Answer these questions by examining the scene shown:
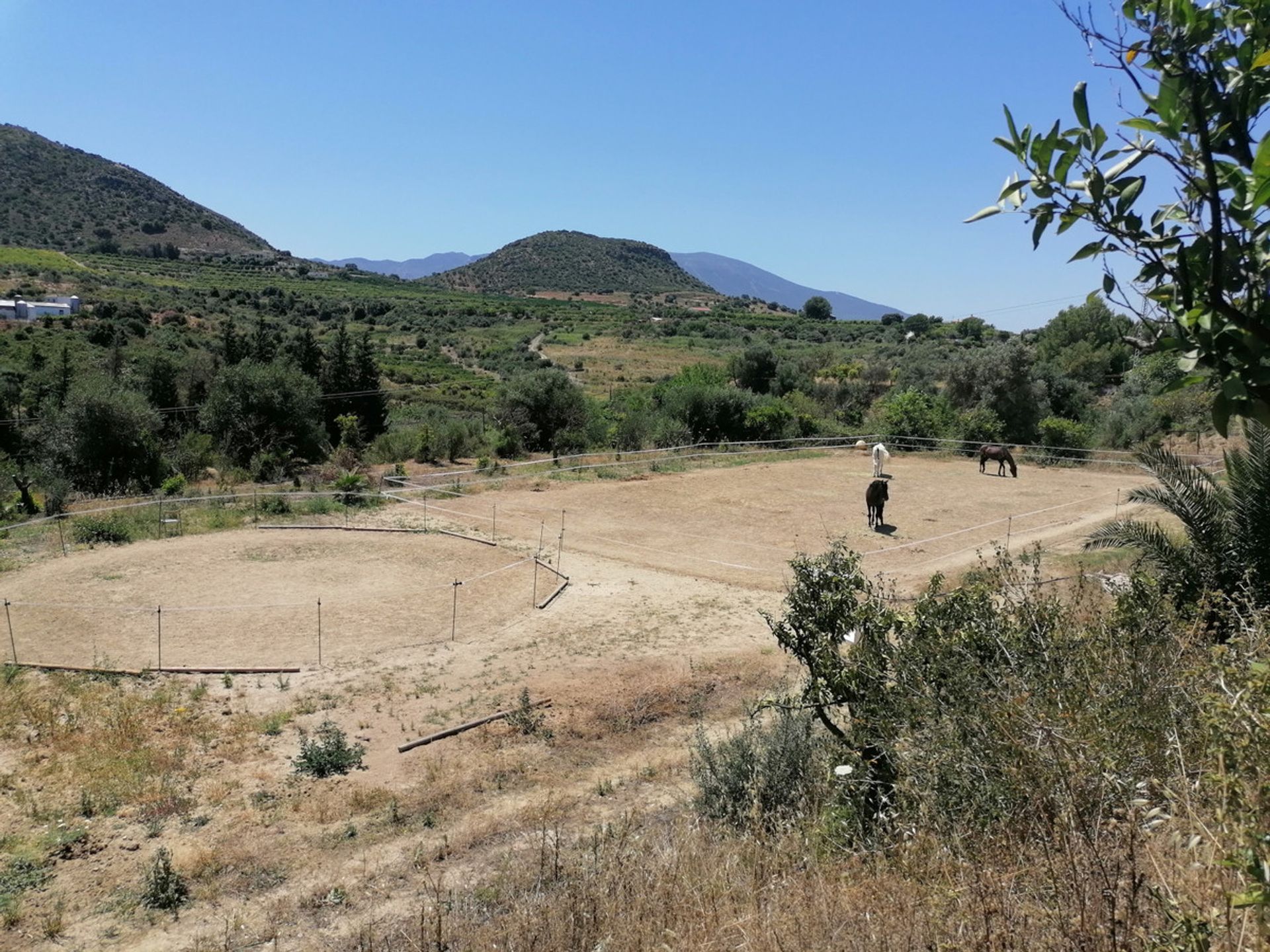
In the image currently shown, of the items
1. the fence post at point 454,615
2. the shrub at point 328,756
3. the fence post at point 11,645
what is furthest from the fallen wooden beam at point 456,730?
the fence post at point 11,645

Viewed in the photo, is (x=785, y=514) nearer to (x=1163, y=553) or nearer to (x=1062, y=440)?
Result: (x=1163, y=553)

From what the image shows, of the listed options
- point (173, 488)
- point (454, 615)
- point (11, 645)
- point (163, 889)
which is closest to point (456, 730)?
point (163, 889)

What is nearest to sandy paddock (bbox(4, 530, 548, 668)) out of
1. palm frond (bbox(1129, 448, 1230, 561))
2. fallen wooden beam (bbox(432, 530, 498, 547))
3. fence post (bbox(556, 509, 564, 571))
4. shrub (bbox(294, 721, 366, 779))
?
fallen wooden beam (bbox(432, 530, 498, 547))

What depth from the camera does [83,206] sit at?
90500 mm

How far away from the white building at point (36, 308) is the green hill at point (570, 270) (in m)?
71.9

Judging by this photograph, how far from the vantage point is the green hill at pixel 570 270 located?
127312 mm

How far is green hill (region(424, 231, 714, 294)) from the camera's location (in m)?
127

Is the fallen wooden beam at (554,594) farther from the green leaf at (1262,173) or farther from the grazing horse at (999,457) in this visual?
the grazing horse at (999,457)

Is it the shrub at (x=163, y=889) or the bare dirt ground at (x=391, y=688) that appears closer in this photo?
the shrub at (x=163, y=889)

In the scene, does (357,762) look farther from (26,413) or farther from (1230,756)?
(26,413)

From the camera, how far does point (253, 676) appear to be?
33.3 feet

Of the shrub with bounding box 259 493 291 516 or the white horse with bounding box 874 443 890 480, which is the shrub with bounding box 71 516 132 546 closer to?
the shrub with bounding box 259 493 291 516

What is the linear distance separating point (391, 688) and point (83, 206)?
104m

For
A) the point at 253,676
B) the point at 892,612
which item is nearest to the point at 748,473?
the point at 253,676
